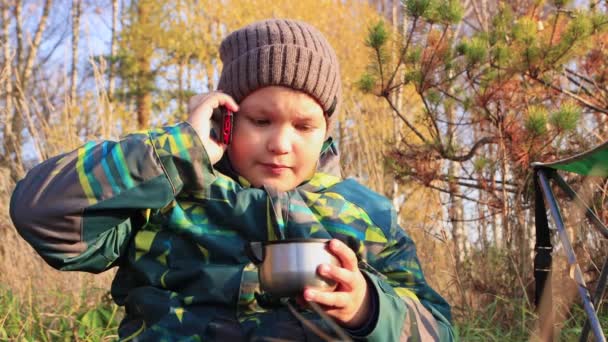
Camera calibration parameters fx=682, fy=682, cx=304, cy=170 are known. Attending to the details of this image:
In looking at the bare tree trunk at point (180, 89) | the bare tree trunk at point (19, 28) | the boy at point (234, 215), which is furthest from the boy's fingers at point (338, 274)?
the bare tree trunk at point (19, 28)

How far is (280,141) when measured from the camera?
1681mm

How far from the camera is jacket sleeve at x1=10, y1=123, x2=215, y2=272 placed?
4.71ft

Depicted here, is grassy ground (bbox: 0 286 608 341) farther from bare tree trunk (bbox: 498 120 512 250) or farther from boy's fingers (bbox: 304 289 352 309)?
boy's fingers (bbox: 304 289 352 309)

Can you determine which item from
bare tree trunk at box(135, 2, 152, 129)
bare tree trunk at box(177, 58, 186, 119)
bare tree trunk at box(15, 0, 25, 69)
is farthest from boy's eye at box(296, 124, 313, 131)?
bare tree trunk at box(15, 0, 25, 69)

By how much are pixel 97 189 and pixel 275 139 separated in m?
0.45

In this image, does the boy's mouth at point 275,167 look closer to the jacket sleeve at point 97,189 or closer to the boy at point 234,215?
the boy at point 234,215

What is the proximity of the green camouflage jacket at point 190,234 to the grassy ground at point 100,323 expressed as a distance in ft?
3.08

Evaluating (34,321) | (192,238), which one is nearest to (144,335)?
(192,238)

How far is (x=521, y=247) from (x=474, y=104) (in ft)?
2.57

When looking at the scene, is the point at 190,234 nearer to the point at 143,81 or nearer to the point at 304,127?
the point at 304,127

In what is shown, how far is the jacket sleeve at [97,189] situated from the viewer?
1435 millimetres

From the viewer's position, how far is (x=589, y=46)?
316 centimetres

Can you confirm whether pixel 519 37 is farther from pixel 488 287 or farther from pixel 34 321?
pixel 34 321

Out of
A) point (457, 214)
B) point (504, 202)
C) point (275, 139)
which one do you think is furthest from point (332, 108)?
point (457, 214)
